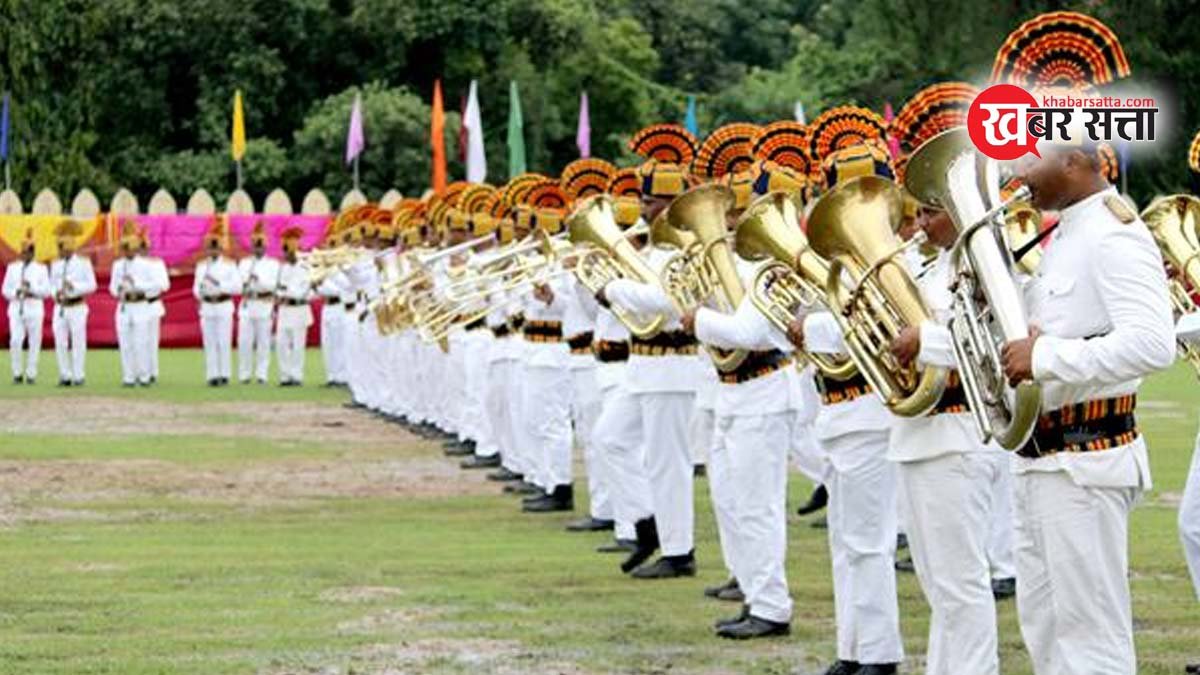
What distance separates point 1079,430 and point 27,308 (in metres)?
26.9

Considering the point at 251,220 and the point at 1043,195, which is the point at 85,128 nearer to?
the point at 251,220

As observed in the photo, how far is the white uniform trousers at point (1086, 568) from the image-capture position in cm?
712

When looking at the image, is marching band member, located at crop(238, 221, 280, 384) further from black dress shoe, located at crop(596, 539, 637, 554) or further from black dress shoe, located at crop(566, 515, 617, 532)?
black dress shoe, located at crop(596, 539, 637, 554)

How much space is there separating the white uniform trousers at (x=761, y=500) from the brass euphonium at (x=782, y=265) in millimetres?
1089

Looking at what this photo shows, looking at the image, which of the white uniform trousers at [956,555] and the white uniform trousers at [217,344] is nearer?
the white uniform trousers at [956,555]

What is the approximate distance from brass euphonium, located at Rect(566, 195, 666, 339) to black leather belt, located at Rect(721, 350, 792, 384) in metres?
1.30

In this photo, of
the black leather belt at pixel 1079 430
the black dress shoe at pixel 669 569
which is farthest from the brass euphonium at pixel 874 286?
the black dress shoe at pixel 669 569

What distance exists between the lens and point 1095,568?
710 cm

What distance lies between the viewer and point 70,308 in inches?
1237

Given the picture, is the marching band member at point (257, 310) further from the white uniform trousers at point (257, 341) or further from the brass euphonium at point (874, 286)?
the brass euphonium at point (874, 286)

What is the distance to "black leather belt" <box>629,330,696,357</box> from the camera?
12766 millimetres

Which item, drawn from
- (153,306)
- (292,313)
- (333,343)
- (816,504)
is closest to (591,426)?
(816,504)

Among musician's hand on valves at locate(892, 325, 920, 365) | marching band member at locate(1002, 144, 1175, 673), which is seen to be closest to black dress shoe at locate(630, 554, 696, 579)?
musician's hand on valves at locate(892, 325, 920, 365)

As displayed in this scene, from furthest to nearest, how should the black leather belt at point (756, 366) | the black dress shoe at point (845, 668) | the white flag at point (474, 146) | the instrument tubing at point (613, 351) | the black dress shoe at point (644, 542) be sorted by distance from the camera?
the white flag at point (474, 146) < the instrument tubing at point (613, 351) < the black dress shoe at point (644, 542) < the black leather belt at point (756, 366) < the black dress shoe at point (845, 668)
